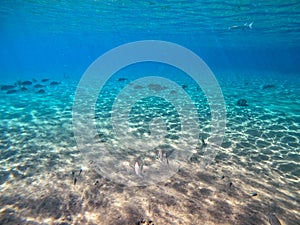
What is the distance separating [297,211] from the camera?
5.24m

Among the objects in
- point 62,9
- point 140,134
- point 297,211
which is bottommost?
point 297,211

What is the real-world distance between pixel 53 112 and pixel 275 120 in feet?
44.2

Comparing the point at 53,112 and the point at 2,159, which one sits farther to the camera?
the point at 53,112

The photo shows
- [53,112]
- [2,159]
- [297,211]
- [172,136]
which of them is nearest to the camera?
[297,211]

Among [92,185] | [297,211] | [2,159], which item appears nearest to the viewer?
[297,211]

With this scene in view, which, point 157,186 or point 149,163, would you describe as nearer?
point 157,186

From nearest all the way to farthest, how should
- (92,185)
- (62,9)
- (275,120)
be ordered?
(92,185), (275,120), (62,9)

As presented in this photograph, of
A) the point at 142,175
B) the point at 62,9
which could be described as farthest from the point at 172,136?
the point at 62,9

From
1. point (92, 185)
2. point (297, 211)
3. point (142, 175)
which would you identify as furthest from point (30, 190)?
point (297, 211)

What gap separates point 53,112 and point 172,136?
8.33 meters

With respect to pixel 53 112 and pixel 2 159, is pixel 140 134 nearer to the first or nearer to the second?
pixel 2 159

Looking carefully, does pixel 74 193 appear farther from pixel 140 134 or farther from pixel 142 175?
pixel 140 134

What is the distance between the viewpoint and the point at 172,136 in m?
10.0

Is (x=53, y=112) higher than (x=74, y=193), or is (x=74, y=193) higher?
(x=53, y=112)
